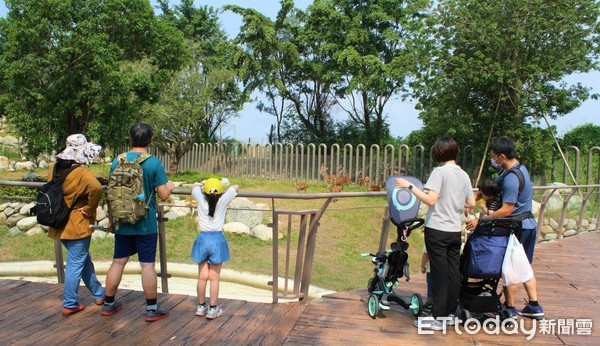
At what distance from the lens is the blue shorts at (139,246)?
3988 millimetres

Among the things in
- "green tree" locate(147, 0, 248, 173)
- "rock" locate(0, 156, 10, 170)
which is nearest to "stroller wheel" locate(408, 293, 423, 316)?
"green tree" locate(147, 0, 248, 173)

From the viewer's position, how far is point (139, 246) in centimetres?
399

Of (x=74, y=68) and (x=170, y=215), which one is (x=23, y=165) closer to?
(x=74, y=68)

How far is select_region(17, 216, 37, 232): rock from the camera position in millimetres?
6961

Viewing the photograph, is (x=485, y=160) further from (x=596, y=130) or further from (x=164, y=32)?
(x=164, y=32)

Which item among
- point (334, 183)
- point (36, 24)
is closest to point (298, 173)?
point (334, 183)

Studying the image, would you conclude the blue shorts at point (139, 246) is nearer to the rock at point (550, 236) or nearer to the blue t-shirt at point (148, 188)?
the blue t-shirt at point (148, 188)

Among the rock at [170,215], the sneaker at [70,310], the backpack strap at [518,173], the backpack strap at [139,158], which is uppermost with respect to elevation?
the backpack strap at [139,158]

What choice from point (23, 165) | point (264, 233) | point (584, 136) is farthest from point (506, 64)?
point (23, 165)

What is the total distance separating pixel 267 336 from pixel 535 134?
12.3 meters

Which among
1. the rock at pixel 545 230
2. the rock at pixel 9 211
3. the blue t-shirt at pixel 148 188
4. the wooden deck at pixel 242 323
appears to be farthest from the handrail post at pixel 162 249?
the rock at pixel 545 230

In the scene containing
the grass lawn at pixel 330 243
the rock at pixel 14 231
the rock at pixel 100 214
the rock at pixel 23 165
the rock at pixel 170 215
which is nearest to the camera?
the grass lawn at pixel 330 243

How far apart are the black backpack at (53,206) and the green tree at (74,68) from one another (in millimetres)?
10106

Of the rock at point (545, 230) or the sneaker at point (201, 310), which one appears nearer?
the sneaker at point (201, 310)
